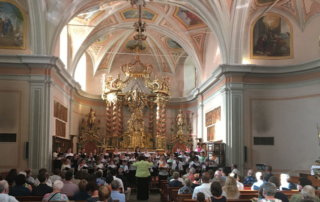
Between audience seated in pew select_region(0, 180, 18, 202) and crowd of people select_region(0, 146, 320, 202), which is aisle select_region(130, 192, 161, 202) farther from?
audience seated in pew select_region(0, 180, 18, 202)

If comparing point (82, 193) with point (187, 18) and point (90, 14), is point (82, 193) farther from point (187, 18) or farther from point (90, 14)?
point (187, 18)

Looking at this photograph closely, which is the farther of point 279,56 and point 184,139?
point 184,139

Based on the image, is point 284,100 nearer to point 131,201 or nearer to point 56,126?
point 131,201

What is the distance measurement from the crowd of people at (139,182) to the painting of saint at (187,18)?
7.08m

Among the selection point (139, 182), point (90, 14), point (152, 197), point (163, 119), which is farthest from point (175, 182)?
point (163, 119)

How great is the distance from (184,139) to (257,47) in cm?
834

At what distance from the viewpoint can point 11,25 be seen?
1572 centimetres

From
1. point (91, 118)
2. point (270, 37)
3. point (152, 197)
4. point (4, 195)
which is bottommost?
point (152, 197)

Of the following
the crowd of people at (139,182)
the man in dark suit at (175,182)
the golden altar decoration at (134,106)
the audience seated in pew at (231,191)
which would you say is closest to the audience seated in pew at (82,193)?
the crowd of people at (139,182)

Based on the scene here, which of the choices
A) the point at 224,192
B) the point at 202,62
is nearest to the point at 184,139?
the point at 202,62

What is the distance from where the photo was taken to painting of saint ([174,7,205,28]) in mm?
20066

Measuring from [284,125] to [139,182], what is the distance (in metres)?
7.22

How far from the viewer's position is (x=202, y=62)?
22.0 metres

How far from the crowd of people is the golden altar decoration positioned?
6.42 meters
